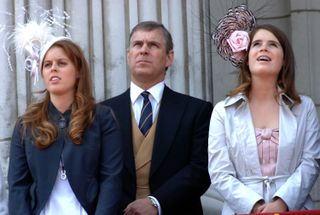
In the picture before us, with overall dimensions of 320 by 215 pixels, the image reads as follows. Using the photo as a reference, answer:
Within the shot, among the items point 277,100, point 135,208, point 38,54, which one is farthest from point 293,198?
point 38,54

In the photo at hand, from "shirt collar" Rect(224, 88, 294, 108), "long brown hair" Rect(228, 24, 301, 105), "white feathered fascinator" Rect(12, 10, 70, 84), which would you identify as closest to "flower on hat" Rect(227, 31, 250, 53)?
"long brown hair" Rect(228, 24, 301, 105)

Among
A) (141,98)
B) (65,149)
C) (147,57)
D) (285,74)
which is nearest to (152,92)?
(141,98)

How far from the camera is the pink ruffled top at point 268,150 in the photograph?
13.2ft

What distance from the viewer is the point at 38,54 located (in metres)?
4.06

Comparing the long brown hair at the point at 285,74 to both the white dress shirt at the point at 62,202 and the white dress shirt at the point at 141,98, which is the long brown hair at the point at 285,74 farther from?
the white dress shirt at the point at 62,202

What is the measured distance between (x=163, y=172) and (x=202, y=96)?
1327 millimetres

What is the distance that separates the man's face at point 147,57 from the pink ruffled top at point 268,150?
0.85 meters

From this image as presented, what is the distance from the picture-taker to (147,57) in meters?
4.55

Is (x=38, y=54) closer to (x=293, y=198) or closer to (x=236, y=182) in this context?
(x=236, y=182)

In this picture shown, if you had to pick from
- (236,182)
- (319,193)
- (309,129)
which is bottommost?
(319,193)

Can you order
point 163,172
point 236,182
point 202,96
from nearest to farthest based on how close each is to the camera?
point 236,182 < point 163,172 < point 202,96

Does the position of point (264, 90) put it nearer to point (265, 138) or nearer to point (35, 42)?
point (265, 138)

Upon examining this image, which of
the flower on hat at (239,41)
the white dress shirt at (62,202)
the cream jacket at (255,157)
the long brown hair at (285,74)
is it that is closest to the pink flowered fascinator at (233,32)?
the flower on hat at (239,41)

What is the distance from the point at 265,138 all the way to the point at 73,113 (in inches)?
41.4
